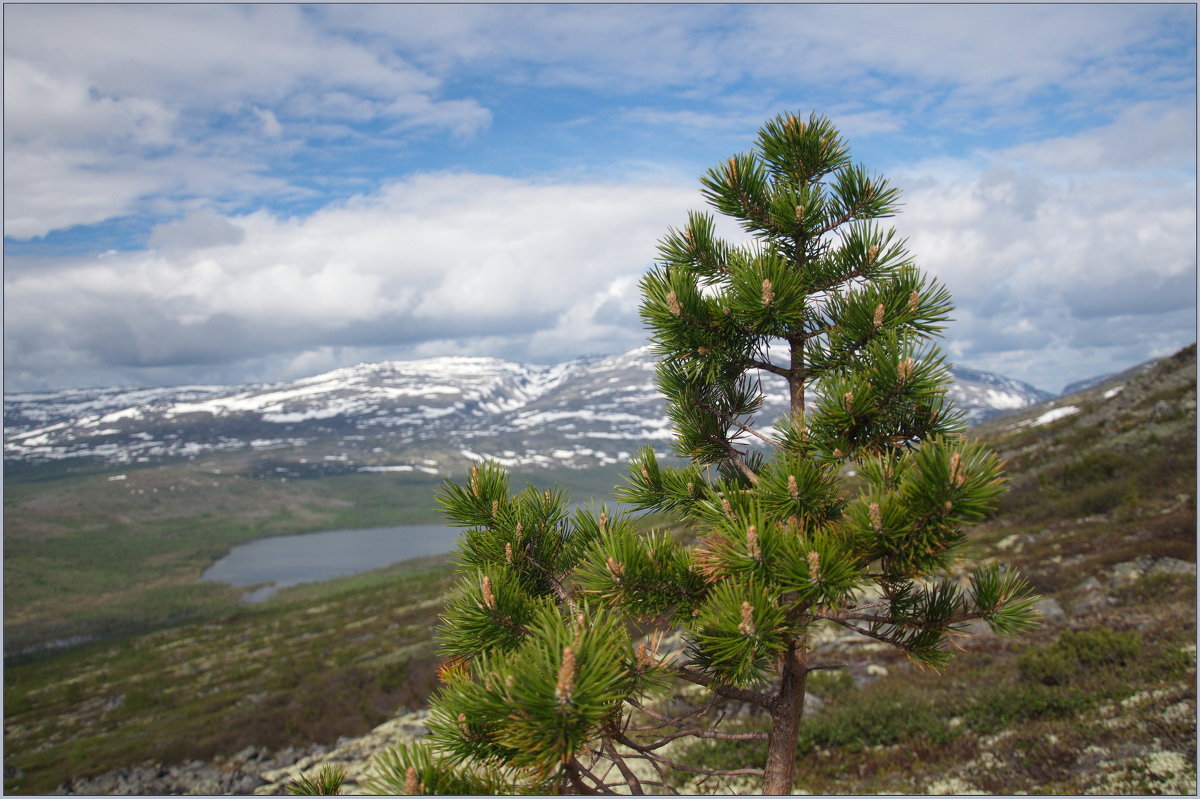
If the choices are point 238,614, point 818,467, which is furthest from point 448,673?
point 238,614

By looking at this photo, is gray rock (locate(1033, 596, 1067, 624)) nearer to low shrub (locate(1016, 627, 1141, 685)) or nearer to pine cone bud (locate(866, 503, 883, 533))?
low shrub (locate(1016, 627, 1141, 685))

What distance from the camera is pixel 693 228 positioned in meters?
3.71

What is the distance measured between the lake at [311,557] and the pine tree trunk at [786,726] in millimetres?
130775

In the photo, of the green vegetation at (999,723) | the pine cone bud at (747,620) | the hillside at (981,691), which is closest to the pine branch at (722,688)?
the pine cone bud at (747,620)

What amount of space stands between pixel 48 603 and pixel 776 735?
17525cm

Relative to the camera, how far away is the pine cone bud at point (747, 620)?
258cm

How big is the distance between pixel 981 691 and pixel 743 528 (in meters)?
13.6

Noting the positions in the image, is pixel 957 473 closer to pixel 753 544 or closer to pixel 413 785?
pixel 753 544

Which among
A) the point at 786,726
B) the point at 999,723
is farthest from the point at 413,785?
the point at 999,723

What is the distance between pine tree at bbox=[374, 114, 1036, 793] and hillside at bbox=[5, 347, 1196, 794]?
1119 mm

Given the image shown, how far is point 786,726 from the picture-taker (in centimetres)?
304

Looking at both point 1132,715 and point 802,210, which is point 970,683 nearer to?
point 1132,715

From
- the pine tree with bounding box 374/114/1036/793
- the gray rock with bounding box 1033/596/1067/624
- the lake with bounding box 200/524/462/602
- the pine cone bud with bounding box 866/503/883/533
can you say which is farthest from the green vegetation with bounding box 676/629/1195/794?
the lake with bounding box 200/524/462/602

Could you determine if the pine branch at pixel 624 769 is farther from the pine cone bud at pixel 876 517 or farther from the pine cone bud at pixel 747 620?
the pine cone bud at pixel 876 517
